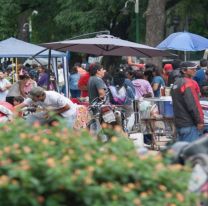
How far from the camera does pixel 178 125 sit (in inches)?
461

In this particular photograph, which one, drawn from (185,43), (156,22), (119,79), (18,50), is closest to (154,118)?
(119,79)

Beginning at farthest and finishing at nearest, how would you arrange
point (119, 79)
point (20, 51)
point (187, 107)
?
point (20, 51)
point (119, 79)
point (187, 107)

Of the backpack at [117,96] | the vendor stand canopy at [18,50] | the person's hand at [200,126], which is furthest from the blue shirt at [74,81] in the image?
the person's hand at [200,126]

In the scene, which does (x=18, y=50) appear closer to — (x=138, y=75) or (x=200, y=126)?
(x=138, y=75)

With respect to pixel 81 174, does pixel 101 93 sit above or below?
below

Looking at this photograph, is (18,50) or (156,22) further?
(156,22)

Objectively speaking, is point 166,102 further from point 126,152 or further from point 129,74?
point 126,152

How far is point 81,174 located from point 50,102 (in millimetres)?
8720

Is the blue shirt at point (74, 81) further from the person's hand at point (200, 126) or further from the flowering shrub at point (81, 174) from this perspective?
the flowering shrub at point (81, 174)

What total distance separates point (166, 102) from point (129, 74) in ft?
7.69

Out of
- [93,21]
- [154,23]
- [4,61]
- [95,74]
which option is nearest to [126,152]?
[95,74]

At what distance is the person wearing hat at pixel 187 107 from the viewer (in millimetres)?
11398

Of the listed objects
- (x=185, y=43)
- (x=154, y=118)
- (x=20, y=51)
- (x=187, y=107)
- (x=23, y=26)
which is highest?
(x=23, y=26)

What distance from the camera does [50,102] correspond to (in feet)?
42.7
